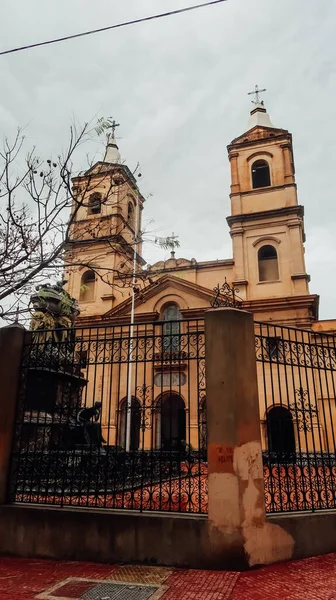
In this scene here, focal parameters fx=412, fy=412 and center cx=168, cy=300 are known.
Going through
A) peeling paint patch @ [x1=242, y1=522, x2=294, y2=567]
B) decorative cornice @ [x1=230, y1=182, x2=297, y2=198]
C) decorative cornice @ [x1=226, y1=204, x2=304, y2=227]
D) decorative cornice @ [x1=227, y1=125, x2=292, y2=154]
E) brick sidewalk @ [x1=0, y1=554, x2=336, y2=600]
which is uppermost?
decorative cornice @ [x1=227, y1=125, x2=292, y2=154]

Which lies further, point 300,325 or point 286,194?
point 286,194

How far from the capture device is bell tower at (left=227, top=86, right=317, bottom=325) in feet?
80.0

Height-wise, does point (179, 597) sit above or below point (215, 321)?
below

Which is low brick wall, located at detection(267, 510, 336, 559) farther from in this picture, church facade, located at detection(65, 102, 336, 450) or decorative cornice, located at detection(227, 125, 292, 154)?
decorative cornice, located at detection(227, 125, 292, 154)

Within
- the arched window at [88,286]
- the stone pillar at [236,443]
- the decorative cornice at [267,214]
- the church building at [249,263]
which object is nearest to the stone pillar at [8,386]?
the stone pillar at [236,443]

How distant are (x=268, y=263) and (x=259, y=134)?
31.7ft

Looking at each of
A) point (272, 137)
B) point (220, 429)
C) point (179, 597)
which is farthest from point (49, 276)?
point (272, 137)

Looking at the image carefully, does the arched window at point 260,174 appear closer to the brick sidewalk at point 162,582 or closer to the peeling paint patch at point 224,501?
the peeling paint patch at point 224,501

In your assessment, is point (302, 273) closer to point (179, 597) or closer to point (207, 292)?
point (207, 292)

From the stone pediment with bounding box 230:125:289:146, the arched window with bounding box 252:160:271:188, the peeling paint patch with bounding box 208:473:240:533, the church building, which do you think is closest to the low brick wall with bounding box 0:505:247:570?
the peeling paint patch with bounding box 208:473:240:533

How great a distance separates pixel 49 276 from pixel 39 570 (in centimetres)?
461

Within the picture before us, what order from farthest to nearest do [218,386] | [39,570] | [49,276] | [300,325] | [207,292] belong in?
[207,292]
[300,325]
[49,276]
[218,386]
[39,570]

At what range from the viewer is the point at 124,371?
2348 centimetres

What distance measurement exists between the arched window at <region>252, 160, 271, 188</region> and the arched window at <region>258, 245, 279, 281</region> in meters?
4.88
